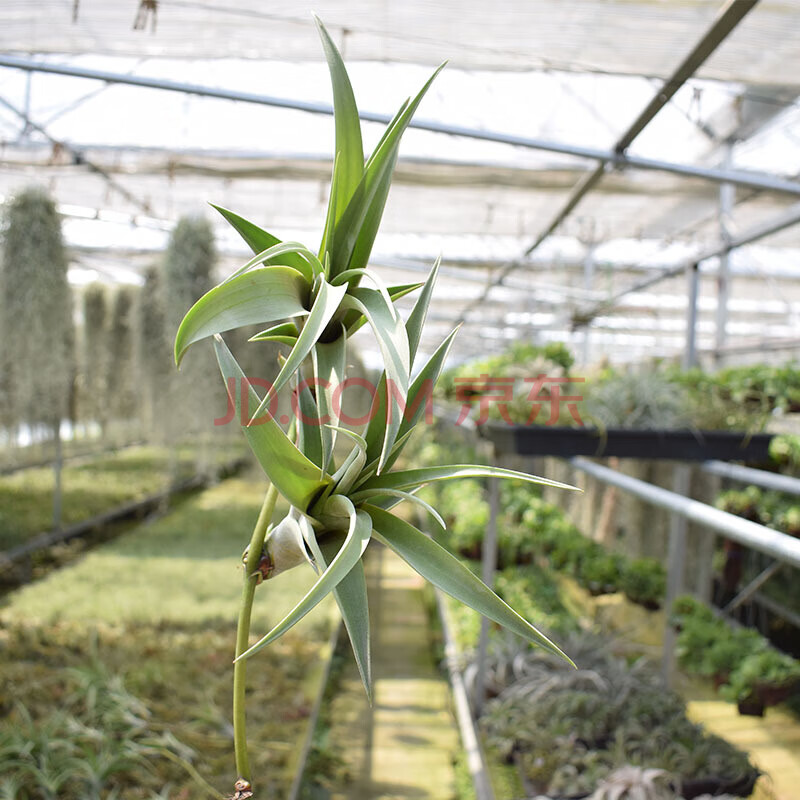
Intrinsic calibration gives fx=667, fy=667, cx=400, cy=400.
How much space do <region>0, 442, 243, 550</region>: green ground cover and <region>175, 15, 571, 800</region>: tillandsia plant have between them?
3.70 metres

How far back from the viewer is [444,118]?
332 centimetres

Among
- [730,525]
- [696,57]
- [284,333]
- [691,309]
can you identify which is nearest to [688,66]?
[696,57]

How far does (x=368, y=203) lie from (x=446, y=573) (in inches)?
12.8

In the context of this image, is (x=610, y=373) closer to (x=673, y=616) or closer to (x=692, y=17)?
(x=673, y=616)

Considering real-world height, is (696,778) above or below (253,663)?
above

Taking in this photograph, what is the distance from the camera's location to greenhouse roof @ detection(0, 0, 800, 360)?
217 cm

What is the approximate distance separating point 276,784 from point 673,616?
1413 mm

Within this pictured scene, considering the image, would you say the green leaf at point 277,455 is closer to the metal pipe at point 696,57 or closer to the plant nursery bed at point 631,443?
the plant nursery bed at point 631,443

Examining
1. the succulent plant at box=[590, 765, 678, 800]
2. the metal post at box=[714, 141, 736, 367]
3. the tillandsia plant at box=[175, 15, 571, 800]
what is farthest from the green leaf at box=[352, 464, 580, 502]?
the metal post at box=[714, 141, 736, 367]

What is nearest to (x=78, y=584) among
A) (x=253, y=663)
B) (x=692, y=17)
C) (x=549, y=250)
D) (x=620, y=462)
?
(x=253, y=663)

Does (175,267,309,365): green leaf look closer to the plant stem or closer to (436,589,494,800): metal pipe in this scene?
the plant stem

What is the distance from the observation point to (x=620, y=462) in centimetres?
377

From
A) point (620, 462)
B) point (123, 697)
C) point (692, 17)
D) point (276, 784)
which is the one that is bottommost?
point (276, 784)

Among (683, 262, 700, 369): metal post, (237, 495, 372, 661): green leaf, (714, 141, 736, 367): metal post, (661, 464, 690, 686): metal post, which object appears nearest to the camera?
(237, 495, 372, 661): green leaf
